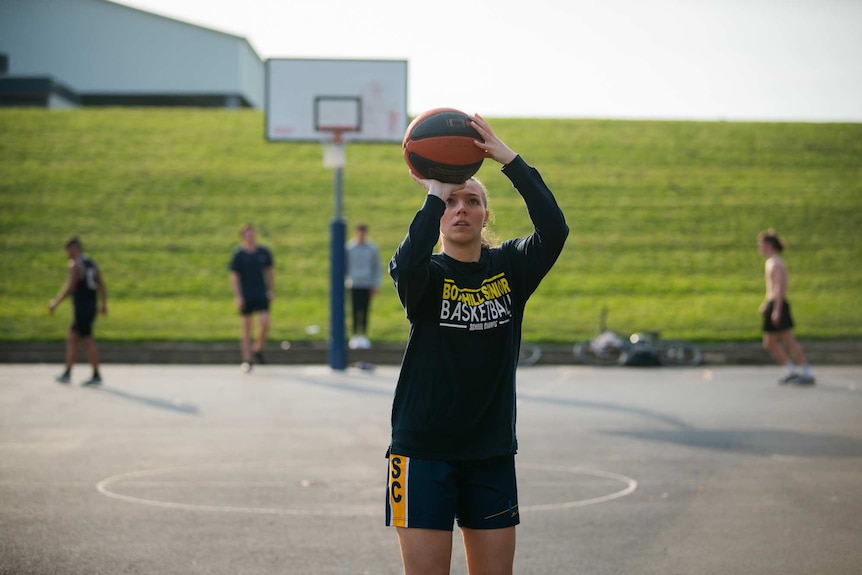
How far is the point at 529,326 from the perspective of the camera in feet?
72.4

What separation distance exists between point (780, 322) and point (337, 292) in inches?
257

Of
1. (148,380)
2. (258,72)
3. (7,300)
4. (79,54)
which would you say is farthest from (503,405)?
(258,72)

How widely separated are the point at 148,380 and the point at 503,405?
12476 mm

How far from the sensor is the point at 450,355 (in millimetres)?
3971

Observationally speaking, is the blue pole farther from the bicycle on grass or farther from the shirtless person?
the shirtless person

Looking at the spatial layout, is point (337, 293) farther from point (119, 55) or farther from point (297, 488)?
point (119, 55)

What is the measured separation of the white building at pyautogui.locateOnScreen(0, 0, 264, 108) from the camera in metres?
48.9

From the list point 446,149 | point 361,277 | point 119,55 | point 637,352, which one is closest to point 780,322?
point 637,352

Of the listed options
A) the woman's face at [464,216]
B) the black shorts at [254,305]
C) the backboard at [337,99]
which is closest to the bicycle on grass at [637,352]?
the backboard at [337,99]

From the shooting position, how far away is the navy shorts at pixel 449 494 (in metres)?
3.86

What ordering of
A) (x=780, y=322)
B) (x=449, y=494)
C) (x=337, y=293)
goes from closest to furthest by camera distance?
1. (x=449, y=494)
2. (x=780, y=322)
3. (x=337, y=293)

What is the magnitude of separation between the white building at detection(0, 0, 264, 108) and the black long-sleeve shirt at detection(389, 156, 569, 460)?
1858 inches

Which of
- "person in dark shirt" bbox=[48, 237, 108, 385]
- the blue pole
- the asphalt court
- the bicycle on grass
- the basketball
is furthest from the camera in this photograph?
the bicycle on grass

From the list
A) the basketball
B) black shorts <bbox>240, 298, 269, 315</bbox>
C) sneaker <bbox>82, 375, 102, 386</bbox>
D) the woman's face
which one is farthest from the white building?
the woman's face
